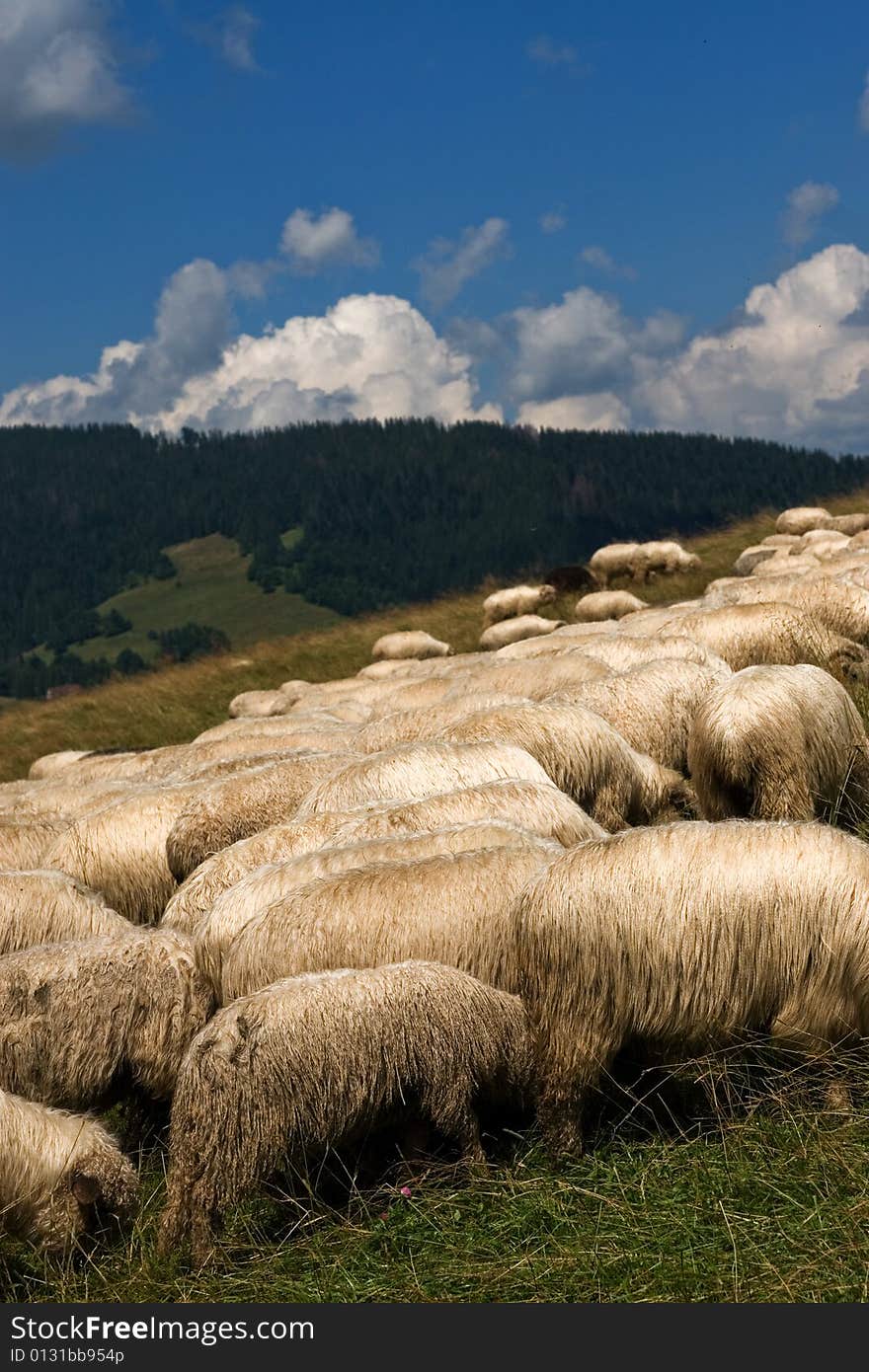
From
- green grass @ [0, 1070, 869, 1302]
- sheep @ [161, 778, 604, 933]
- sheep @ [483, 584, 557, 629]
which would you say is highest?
sheep @ [483, 584, 557, 629]

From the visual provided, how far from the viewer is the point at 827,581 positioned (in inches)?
601

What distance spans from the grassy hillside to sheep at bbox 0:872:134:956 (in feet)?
42.1

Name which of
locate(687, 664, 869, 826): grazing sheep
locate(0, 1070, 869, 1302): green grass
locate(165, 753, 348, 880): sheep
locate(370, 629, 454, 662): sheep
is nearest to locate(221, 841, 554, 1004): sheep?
locate(0, 1070, 869, 1302): green grass

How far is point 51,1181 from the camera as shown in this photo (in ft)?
21.0

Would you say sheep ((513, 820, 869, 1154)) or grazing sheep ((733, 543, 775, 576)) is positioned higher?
grazing sheep ((733, 543, 775, 576))

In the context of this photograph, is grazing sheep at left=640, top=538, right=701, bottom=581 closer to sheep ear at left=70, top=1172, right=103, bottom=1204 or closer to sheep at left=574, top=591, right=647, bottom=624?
sheep at left=574, top=591, right=647, bottom=624

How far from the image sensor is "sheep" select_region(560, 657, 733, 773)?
11.5 metres

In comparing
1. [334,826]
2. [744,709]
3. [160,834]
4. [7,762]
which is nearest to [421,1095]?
[334,826]

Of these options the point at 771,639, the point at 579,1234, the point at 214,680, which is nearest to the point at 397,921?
the point at 579,1234

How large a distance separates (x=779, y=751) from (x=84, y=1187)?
5.23 meters

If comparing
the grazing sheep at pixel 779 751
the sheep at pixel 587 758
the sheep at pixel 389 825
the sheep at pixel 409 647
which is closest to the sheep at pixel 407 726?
the sheep at pixel 587 758

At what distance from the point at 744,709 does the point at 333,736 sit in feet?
17.6

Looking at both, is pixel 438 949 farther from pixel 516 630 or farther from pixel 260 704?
pixel 516 630

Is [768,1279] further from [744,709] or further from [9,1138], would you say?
[744,709]
